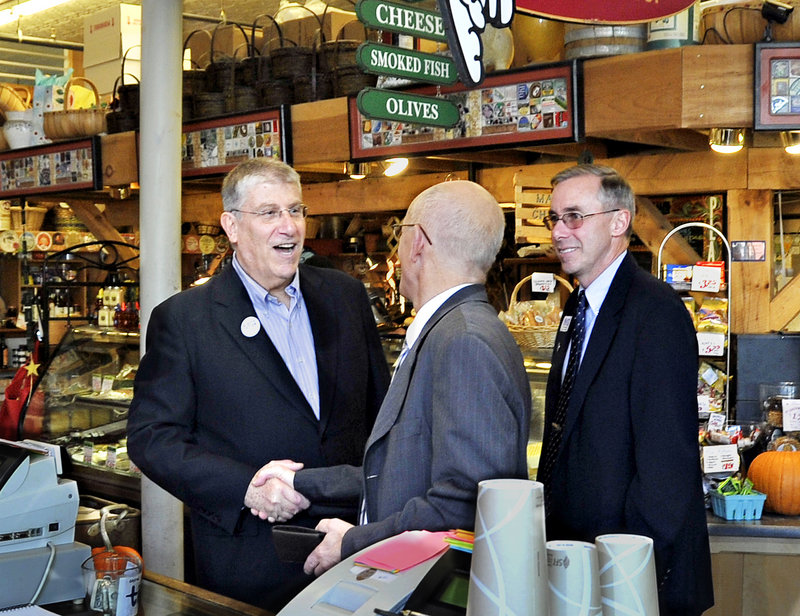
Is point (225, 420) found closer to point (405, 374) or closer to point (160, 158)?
point (405, 374)

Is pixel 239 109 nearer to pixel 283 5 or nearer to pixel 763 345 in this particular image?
pixel 283 5

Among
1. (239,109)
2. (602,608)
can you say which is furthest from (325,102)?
(602,608)

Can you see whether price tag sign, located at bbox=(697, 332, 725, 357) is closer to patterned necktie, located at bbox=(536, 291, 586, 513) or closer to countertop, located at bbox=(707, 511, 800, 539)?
countertop, located at bbox=(707, 511, 800, 539)

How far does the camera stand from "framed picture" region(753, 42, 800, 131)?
3545mm

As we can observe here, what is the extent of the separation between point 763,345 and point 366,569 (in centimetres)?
332

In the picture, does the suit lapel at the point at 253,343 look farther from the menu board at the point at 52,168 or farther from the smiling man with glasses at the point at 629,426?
the menu board at the point at 52,168

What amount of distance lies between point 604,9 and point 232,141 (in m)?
2.66

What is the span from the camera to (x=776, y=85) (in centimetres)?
356

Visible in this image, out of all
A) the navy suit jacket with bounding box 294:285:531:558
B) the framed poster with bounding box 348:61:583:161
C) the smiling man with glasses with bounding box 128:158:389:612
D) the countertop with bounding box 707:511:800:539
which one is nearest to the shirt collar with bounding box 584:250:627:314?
the navy suit jacket with bounding box 294:285:531:558

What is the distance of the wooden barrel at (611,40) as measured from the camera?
3.85 m

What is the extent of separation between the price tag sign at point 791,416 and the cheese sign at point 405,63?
1.93 meters

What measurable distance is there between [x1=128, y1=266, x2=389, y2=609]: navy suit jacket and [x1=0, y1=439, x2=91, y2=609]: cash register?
0.27m

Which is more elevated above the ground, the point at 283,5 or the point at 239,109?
the point at 283,5

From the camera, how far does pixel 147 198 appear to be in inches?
191
